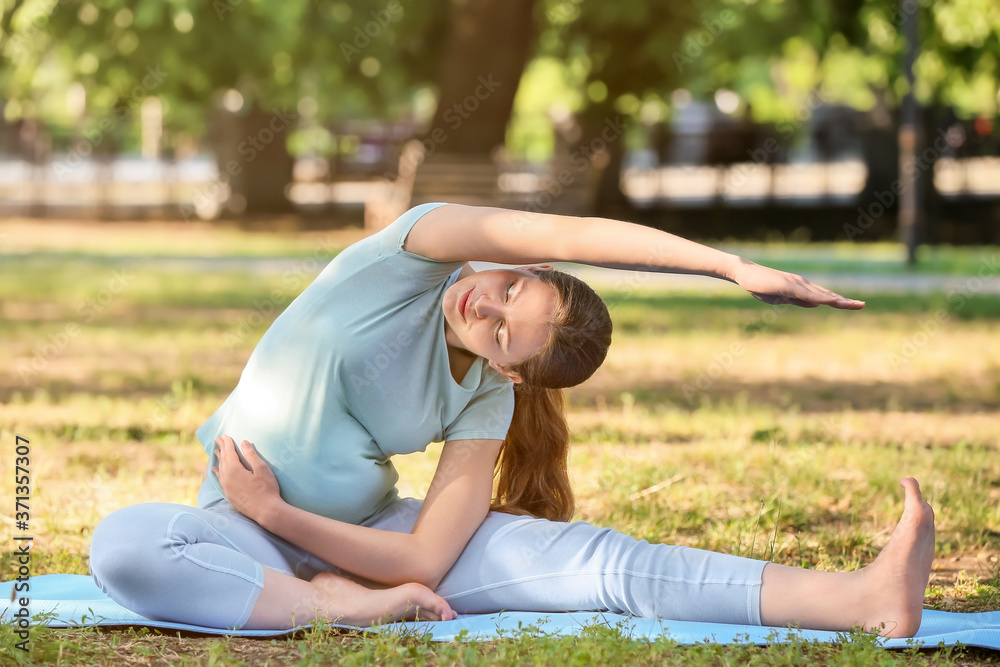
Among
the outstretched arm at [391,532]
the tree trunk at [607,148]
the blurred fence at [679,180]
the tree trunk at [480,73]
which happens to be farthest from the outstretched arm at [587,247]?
the tree trunk at [607,148]

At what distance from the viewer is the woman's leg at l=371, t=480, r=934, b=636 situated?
2932 mm

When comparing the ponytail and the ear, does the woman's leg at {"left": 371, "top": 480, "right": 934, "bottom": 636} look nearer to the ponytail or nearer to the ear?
the ponytail

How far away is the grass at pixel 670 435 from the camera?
285 centimetres

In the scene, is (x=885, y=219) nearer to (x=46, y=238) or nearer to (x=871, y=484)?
(x=46, y=238)

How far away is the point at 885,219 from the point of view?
18.0m

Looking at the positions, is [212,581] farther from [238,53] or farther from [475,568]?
[238,53]

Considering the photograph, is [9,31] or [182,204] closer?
[9,31]

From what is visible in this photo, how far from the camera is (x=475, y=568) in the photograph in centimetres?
318

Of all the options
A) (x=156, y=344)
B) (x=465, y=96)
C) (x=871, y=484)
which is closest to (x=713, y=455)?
(x=871, y=484)

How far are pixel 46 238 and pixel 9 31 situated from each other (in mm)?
3616

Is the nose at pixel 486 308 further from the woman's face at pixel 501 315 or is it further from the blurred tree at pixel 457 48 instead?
the blurred tree at pixel 457 48

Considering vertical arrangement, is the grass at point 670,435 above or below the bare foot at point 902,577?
below

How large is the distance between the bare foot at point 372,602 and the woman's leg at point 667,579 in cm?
15

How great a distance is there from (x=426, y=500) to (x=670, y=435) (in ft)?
8.79
